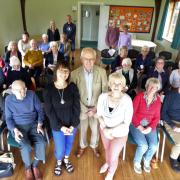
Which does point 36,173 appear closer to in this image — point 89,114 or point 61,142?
point 61,142

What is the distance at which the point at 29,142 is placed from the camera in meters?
2.22

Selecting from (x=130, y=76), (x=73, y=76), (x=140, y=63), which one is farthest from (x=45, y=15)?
(x=73, y=76)

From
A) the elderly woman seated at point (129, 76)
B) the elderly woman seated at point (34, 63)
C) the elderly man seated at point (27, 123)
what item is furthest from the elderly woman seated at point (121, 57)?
the elderly man seated at point (27, 123)

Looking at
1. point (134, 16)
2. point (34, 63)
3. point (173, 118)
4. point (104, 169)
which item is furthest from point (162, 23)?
point (104, 169)

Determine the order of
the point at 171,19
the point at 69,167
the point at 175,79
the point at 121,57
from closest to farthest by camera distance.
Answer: the point at 69,167 < the point at 175,79 < the point at 121,57 < the point at 171,19

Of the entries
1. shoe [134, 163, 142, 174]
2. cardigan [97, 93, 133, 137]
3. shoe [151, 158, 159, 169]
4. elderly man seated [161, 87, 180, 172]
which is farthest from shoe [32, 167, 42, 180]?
elderly man seated [161, 87, 180, 172]

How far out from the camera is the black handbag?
2287 millimetres

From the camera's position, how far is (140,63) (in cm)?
418

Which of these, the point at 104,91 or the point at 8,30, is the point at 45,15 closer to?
the point at 8,30

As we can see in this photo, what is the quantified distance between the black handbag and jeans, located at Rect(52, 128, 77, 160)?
1.91 ft

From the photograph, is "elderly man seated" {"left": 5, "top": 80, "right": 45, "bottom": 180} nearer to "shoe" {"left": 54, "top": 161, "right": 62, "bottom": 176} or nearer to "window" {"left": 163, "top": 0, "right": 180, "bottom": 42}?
"shoe" {"left": 54, "top": 161, "right": 62, "bottom": 176}

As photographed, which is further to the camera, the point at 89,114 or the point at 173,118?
the point at 173,118

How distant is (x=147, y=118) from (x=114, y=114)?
1.79ft

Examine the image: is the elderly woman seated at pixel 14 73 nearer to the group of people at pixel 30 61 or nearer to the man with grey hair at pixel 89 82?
the group of people at pixel 30 61
